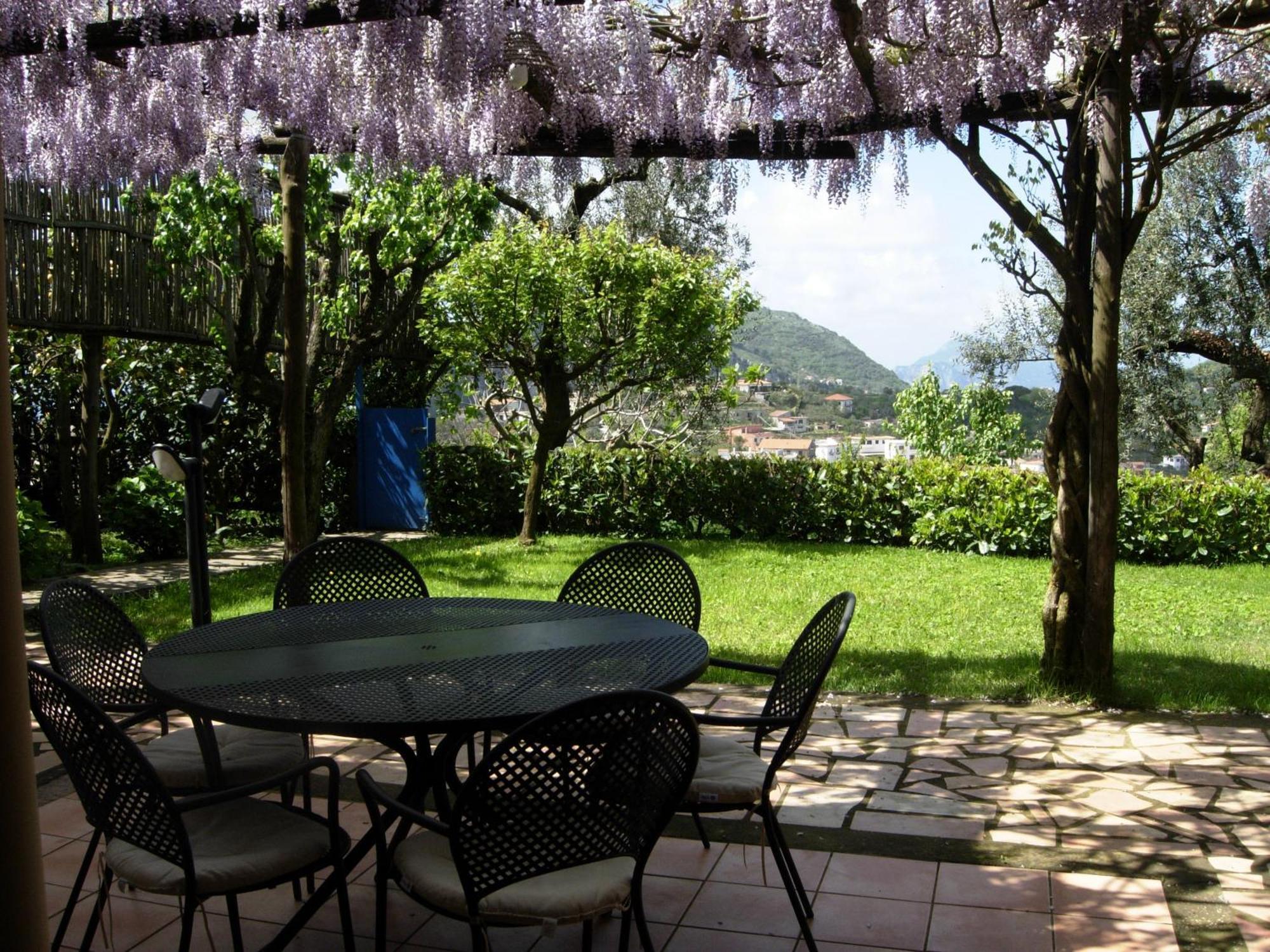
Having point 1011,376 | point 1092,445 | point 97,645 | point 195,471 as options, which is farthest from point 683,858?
point 1011,376

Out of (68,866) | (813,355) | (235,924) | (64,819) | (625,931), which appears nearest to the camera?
(625,931)

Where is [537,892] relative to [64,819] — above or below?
above

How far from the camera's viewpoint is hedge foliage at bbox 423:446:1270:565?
9391mm

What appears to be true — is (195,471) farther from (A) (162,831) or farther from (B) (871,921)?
(B) (871,921)

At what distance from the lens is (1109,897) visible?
9.72ft

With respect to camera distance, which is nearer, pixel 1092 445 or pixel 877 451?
pixel 1092 445

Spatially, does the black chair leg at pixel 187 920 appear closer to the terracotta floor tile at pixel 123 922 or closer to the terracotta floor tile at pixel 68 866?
the terracotta floor tile at pixel 123 922

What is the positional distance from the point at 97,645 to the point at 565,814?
6.22 feet

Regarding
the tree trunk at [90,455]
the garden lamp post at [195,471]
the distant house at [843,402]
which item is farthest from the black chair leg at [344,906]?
the distant house at [843,402]

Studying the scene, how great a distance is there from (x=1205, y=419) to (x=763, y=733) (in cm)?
1177

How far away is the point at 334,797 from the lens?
245 cm

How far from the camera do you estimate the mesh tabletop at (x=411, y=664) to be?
8.02 ft

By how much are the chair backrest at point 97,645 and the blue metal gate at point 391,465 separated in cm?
835

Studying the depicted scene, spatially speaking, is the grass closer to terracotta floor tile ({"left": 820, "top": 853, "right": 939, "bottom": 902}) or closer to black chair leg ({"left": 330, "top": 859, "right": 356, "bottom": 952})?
terracotta floor tile ({"left": 820, "top": 853, "right": 939, "bottom": 902})
